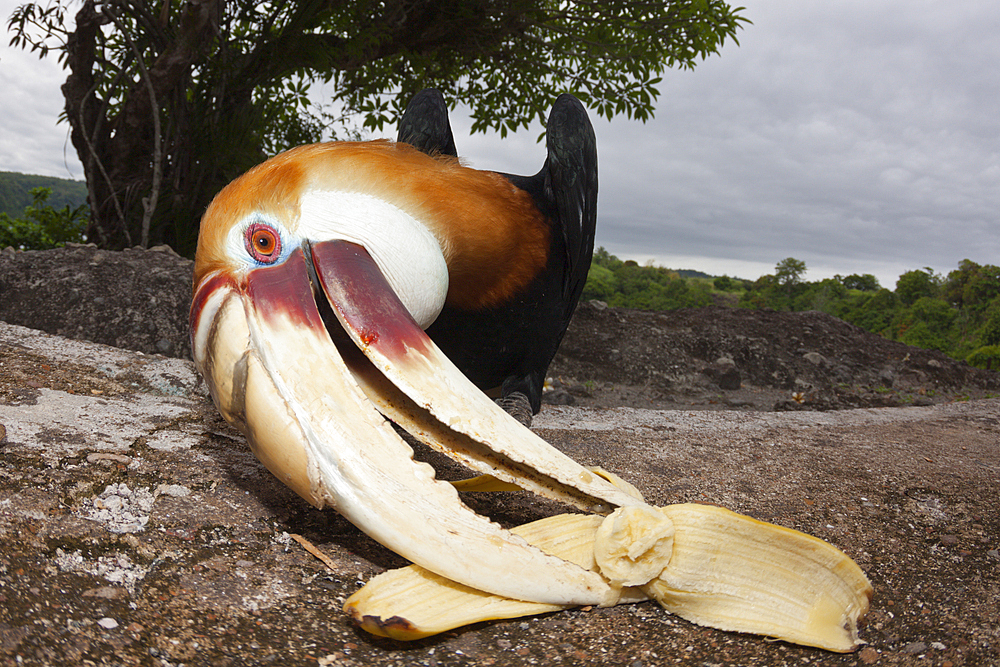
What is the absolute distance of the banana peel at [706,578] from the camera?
48.3 inches

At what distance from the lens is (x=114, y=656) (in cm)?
100

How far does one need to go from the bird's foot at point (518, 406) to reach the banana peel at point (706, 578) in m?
1.17

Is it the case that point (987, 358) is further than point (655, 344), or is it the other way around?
point (987, 358)

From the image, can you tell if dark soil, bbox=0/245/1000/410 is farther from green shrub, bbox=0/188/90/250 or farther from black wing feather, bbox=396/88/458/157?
black wing feather, bbox=396/88/458/157

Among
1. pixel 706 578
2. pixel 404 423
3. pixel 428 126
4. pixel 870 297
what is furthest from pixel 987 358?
pixel 404 423

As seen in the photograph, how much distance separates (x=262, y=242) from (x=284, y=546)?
69 cm

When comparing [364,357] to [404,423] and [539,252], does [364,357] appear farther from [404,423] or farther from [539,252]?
[539,252]

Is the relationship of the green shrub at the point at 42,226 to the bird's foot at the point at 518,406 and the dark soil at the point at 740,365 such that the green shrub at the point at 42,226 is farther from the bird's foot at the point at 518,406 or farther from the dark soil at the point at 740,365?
the bird's foot at the point at 518,406

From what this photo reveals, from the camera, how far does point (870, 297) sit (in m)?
8.95

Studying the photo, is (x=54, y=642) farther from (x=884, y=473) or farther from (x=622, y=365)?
(x=622, y=365)

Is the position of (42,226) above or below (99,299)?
above

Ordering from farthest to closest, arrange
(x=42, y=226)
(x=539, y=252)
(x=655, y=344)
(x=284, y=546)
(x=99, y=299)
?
(x=655, y=344)
(x=42, y=226)
(x=99, y=299)
(x=539, y=252)
(x=284, y=546)

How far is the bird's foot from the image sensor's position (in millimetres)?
2551

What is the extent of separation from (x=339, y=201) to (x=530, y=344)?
1.15m
